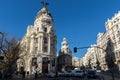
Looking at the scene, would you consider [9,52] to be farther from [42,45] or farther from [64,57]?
[64,57]

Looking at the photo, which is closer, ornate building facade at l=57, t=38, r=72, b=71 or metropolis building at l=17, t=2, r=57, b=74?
metropolis building at l=17, t=2, r=57, b=74

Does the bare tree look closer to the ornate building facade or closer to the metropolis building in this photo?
the metropolis building

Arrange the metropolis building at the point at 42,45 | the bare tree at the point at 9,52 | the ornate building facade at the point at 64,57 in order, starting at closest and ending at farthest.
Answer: the bare tree at the point at 9,52 < the metropolis building at the point at 42,45 < the ornate building facade at the point at 64,57

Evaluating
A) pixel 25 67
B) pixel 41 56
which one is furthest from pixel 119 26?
pixel 25 67

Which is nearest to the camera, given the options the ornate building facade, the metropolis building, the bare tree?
the bare tree

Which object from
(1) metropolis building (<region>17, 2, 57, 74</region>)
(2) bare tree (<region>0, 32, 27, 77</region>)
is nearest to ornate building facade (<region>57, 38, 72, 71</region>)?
(1) metropolis building (<region>17, 2, 57, 74</region>)

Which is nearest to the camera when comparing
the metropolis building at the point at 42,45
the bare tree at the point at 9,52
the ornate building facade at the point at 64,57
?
the bare tree at the point at 9,52

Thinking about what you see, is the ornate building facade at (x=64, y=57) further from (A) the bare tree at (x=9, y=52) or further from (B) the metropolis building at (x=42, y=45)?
(A) the bare tree at (x=9, y=52)

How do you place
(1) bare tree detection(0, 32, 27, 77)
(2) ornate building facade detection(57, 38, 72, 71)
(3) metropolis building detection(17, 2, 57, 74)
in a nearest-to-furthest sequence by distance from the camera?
(1) bare tree detection(0, 32, 27, 77) → (3) metropolis building detection(17, 2, 57, 74) → (2) ornate building facade detection(57, 38, 72, 71)

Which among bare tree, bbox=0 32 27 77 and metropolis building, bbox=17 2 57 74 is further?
metropolis building, bbox=17 2 57 74

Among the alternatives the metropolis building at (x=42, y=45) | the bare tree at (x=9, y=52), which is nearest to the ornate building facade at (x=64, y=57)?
the metropolis building at (x=42, y=45)

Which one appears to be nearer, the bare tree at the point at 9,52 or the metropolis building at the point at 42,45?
the bare tree at the point at 9,52

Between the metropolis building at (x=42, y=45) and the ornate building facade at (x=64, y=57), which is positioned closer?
the metropolis building at (x=42, y=45)

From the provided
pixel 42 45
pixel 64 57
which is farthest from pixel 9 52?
pixel 64 57
